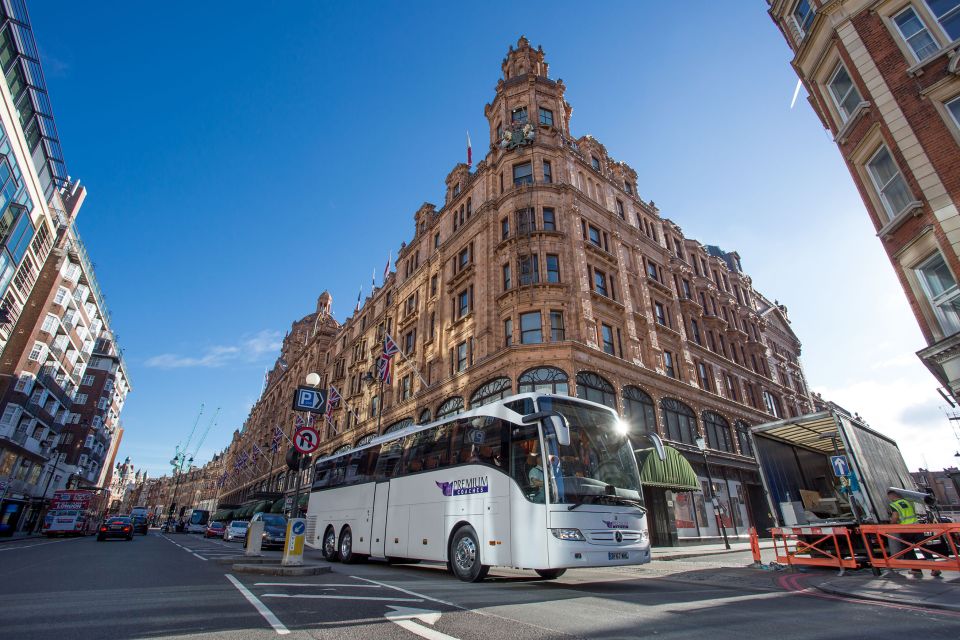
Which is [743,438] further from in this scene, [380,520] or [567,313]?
[380,520]

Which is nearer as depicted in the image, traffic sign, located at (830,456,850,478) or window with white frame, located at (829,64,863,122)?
traffic sign, located at (830,456,850,478)

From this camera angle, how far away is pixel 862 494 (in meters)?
10.4

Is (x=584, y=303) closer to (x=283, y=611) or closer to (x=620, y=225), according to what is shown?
(x=620, y=225)

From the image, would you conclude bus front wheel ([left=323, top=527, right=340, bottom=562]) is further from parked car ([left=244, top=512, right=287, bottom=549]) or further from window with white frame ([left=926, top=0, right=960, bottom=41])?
window with white frame ([left=926, top=0, right=960, bottom=41])

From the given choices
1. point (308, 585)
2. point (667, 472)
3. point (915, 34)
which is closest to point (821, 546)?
point (667, 472)

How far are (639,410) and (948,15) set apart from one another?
62.1 feet

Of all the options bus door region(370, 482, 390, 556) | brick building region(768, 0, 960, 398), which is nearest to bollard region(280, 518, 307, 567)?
bus door region(370, 482, 390, 556)

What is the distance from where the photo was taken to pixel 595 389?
2325 cm

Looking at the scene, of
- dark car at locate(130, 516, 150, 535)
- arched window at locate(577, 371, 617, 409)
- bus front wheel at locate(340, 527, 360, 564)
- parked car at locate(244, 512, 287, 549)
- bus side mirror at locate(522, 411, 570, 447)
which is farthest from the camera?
dark car at locate(130, 516, 150, 535)

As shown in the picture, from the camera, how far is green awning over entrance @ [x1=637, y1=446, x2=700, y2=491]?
69.1 feet

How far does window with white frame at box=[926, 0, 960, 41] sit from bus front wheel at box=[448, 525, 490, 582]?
1892 centimetres

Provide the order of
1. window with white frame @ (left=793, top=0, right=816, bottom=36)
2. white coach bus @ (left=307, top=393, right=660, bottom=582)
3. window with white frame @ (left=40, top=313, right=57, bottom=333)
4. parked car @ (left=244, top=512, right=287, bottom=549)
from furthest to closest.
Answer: window with white frame @ (left=40, top=313, right=57, bottom=333) → parked car @ (left=244, top=512, right=287, bottom=549) → window with white frame @ (left=793, top=0, right=816, bottom=36) → white coach bus @ (left=307, top=393, right=660, bottom=582)

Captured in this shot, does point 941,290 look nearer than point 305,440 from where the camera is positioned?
No

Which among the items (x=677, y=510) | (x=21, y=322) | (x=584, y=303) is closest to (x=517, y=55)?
(x=584, y=303)
